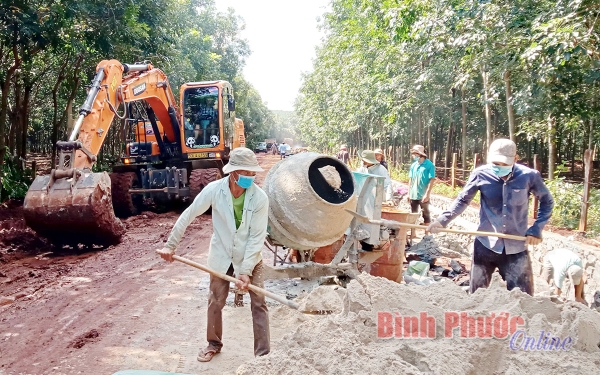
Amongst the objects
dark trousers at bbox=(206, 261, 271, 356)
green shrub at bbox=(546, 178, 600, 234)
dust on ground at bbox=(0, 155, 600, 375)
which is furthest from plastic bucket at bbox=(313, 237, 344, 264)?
green shrub at bbox=(546, 178, 600, 234)

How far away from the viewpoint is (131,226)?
1000 cm

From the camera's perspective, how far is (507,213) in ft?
13.6

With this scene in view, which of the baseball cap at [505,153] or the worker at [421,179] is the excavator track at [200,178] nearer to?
the worker at [421,179]

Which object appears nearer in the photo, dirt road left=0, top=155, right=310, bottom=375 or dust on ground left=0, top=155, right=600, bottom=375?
dust on ground left=0, top=155, right=600, bottom=375

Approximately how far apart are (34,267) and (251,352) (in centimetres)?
404

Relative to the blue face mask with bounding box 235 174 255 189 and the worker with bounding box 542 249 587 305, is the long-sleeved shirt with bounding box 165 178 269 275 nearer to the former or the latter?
the blue face mask with bounding box 235 174 255 189

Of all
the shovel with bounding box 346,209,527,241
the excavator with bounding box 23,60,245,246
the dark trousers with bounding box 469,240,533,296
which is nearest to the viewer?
the shovel with bounding box 346,209,527,241

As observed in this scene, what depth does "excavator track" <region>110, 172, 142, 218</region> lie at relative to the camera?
429 inches

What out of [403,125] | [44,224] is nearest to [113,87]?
[44,224]

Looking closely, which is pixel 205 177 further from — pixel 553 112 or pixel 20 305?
pixel 553 112

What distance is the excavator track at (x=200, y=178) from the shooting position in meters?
11.0

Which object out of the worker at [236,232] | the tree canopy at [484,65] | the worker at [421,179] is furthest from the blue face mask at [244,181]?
the worker at [421,179]

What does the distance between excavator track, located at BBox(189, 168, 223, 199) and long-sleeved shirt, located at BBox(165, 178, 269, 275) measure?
709cm

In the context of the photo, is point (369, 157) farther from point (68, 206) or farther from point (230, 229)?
point (68, 206)
